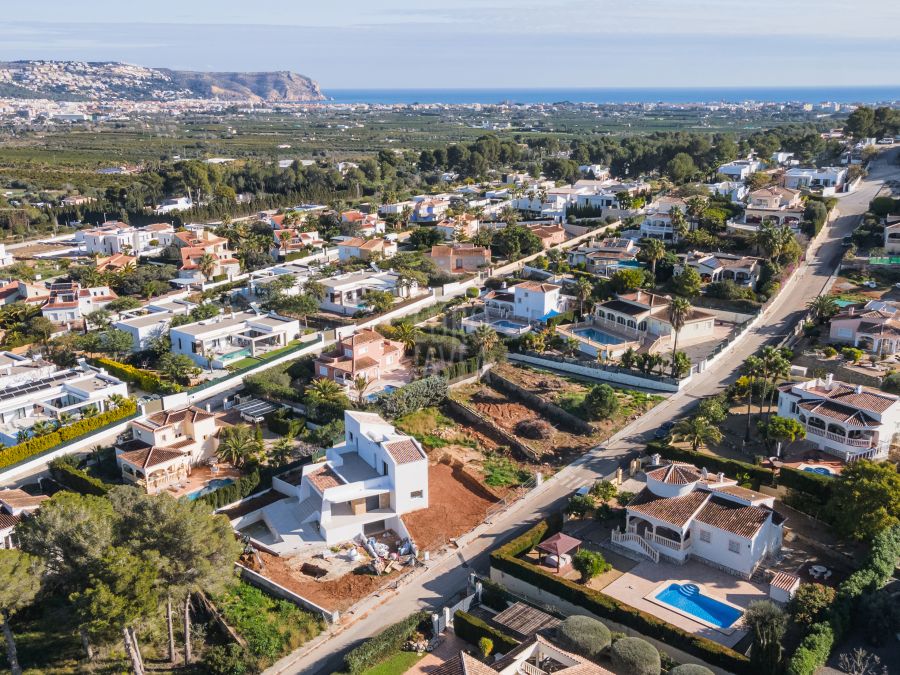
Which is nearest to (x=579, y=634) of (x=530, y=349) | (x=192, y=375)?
(x=530, y=349)

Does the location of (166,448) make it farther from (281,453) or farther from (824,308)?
Answer: (824,308)

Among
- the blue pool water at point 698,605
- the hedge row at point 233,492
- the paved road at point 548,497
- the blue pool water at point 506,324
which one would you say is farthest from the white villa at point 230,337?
the blue pool water at point 698,605

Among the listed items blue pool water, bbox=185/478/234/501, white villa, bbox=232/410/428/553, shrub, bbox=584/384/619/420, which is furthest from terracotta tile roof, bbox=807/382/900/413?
blue pool water, bbox=185/478/234/501

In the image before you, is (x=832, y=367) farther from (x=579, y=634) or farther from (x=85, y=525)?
(x=85, y=525)

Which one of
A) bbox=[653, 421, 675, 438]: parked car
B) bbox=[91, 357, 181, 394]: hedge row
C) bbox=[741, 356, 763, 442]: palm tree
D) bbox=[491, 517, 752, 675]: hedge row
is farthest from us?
bbox=[91, 357, 181, 394]: hedge row

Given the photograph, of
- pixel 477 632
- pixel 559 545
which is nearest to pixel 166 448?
pixel 477 632

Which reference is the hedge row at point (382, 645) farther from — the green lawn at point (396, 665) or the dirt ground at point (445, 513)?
the dirt ground at point (445, 513)

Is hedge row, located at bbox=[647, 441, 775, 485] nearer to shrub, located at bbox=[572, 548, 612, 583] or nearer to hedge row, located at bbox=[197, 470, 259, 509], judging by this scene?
shrub, located at bbox=[572, 548, 612, 583]
